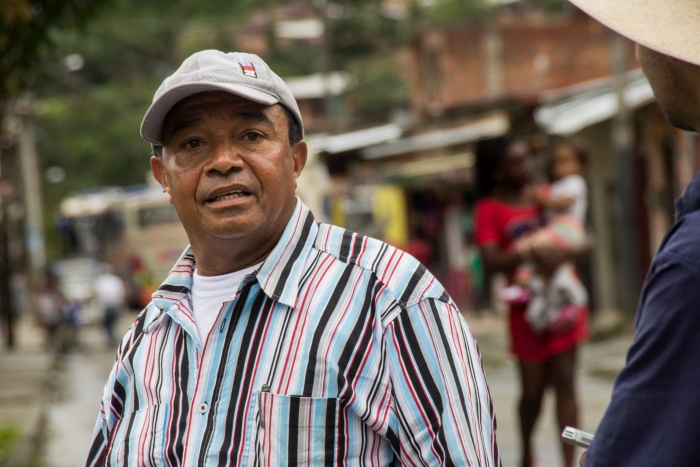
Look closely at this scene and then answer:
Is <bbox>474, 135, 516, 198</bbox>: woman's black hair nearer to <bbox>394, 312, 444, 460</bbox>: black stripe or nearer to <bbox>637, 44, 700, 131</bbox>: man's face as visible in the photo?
<bbox>394, 312, 444, 460</bbox>: black stripe

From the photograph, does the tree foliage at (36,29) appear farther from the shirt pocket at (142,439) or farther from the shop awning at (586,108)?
the shop awning at (586,108)

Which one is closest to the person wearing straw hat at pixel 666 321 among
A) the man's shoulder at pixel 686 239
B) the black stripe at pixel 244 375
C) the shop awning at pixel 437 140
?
the man's shoulder at pixel 686 239

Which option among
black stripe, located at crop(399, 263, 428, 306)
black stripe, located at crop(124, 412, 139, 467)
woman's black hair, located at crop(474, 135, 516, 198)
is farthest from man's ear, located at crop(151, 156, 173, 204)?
woman's black hair, located at crop(474, 135, 516, 198)

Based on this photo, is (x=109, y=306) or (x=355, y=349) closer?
(x=355, y=349)

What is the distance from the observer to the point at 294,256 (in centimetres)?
245

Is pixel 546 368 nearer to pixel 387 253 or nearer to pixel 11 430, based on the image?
pixel 387 253

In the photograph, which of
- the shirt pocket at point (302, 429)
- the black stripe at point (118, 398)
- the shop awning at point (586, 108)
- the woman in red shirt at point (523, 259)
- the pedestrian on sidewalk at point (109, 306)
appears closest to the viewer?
the shirt pocket at point (302, 429)

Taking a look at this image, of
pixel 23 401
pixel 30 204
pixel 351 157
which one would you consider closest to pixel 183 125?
pixel 23 401

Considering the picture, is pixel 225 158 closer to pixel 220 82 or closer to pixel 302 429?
pixel 220 82

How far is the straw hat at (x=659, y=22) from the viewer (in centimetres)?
164

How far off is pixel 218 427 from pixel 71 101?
4524 cm

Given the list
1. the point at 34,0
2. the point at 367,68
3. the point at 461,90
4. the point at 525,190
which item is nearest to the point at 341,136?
the point at 461,90

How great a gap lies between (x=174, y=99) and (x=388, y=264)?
0.60m

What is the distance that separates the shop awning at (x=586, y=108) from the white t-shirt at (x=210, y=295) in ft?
42.1
